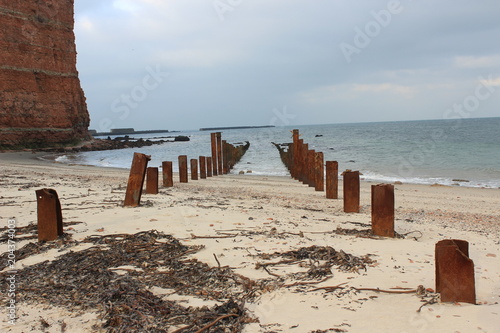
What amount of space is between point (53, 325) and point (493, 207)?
972cm

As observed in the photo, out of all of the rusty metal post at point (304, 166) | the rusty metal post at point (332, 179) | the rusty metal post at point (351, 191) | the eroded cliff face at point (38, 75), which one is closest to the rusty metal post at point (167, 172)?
the rusty metal post at point (332, 179)

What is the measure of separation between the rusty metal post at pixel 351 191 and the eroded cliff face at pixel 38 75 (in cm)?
3141

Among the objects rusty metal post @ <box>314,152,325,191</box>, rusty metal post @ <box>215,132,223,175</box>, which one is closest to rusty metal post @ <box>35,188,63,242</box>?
rusty metal post @ <box>314,152,325,191</box>

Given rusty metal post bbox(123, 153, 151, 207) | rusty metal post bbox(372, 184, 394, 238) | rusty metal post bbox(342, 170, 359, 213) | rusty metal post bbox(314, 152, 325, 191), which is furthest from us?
rusty metal post bbox(314, 152, 325, 191)

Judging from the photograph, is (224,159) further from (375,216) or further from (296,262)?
(296,262)

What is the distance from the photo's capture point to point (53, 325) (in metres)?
2.65

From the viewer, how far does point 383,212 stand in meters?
5.09

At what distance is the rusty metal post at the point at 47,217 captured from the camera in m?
4.55

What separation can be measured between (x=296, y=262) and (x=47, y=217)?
295cm

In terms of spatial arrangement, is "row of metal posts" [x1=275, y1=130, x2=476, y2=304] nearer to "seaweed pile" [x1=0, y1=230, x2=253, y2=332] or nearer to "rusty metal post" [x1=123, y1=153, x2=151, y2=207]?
"seaweed pile" [x1=0, y1=230, x2=253, y2=332]

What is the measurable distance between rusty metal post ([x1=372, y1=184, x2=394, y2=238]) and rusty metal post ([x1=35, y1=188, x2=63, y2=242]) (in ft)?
13.1

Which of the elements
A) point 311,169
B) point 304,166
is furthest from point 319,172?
point 304,166

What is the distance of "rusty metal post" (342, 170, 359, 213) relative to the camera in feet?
23.5

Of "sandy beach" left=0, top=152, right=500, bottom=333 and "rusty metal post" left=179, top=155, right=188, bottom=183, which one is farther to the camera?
"rusty metal post" left=179, top=155, right=188, bottom=183
